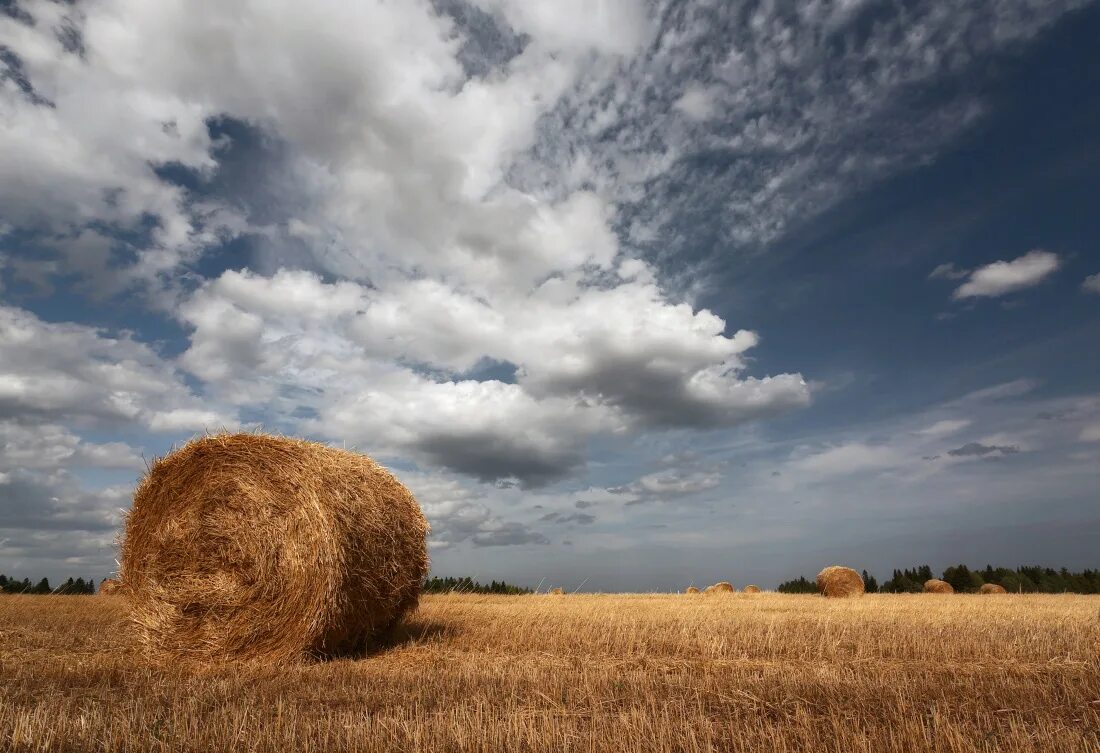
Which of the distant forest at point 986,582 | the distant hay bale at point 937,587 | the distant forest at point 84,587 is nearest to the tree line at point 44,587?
the distant forest at point 84,587

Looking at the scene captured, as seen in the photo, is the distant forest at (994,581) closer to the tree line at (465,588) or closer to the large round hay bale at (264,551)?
the tree line at (465,588)

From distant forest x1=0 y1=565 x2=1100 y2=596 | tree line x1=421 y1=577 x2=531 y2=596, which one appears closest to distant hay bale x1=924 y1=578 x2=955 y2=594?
distant forest x1=0 y1=565 x2=1100 y2=596

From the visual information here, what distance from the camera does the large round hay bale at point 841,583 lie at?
2442 centimetres

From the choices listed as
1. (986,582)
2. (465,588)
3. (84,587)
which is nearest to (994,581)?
(986,582)

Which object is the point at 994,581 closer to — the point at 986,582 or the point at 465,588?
the point at 986,582

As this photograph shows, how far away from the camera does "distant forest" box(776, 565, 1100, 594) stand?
91.3ft

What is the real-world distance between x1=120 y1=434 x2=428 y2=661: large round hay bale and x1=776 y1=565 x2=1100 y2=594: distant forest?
878 inches

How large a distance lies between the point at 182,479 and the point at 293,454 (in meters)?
1.84

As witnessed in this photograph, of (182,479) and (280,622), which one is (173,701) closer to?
(280,622)

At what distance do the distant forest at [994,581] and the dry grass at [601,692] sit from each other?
63.5 ft

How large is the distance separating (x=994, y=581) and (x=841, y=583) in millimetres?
9388

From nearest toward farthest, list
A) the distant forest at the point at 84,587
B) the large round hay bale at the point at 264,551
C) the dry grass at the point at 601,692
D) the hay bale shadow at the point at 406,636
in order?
the dry grass at the point at 601,692 → the large round hay bale at the point at 264,551 → the hay bale shadow at the point at 406,636 → the distant forest at the point at 84,587

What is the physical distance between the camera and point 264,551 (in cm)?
933

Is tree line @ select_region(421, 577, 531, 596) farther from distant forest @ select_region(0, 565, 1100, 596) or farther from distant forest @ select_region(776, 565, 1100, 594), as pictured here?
distant forest @ select_region(776, 565, 1100, 594)
